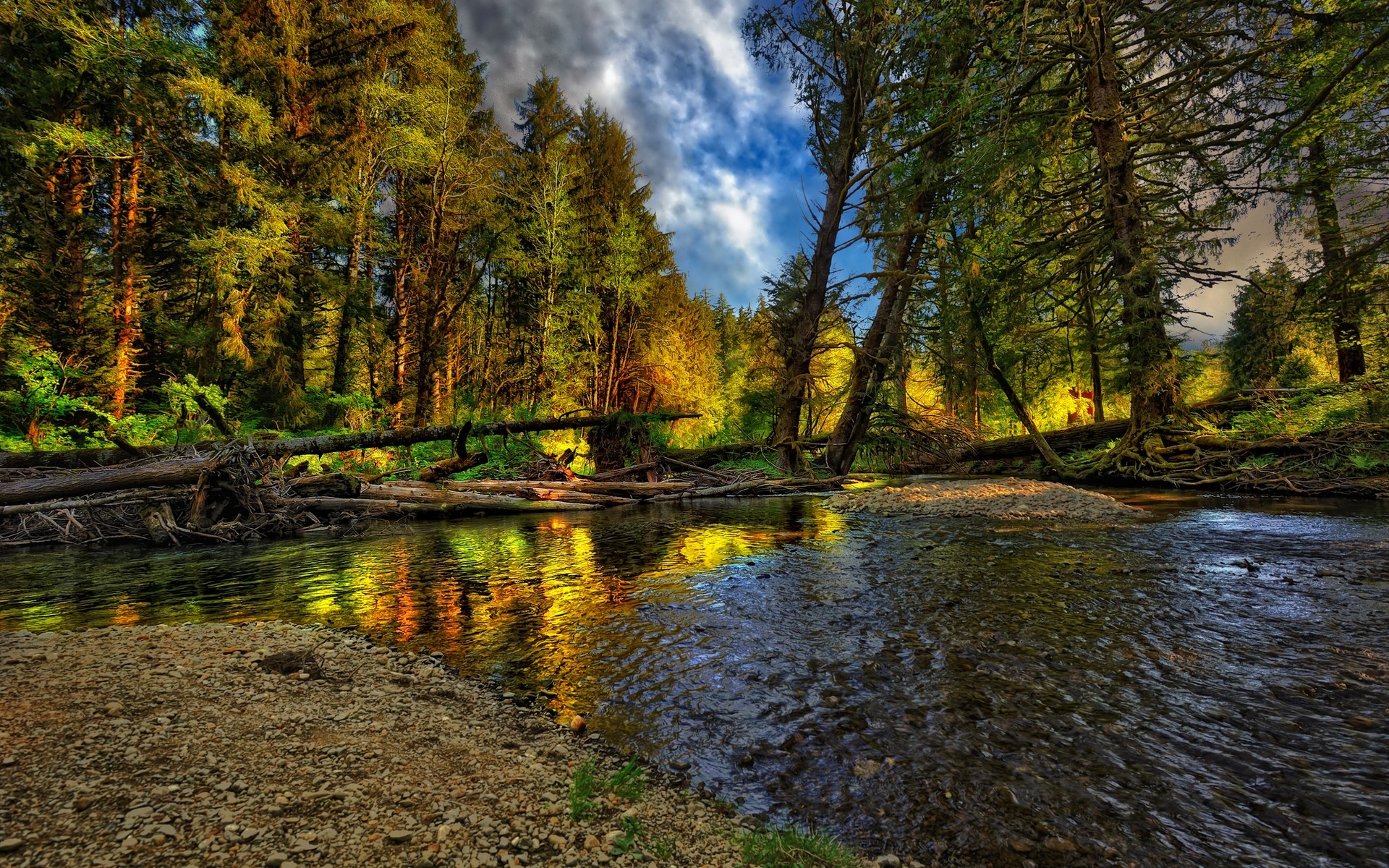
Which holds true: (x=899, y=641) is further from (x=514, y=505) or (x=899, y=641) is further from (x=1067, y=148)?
(x=1067, y=148)

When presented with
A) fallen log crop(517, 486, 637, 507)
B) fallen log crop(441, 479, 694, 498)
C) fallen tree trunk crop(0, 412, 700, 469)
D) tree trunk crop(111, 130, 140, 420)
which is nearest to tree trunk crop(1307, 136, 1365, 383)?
fallen log crop(441, 479, 694, 498)

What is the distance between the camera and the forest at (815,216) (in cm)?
927

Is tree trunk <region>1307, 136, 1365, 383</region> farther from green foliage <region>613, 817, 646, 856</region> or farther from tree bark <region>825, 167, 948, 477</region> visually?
green foliage <region>613, 817, 646, 856</region>

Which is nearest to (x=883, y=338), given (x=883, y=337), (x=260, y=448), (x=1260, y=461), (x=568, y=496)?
(x=883, y=337)

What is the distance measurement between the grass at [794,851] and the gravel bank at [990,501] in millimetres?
7706

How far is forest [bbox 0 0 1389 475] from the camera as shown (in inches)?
365

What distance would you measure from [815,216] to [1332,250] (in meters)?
9.48

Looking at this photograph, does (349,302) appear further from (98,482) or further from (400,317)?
(98,482)

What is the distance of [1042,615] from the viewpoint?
355 cm

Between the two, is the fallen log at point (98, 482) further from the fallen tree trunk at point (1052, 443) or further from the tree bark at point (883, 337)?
the fallen tree trunk at point (1052, 443)

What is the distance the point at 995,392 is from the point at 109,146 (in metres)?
33.7

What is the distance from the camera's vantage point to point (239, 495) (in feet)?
28.2

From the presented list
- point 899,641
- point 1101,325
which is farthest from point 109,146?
point 1101,325

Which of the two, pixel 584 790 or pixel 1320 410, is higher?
pixel 1320 410
